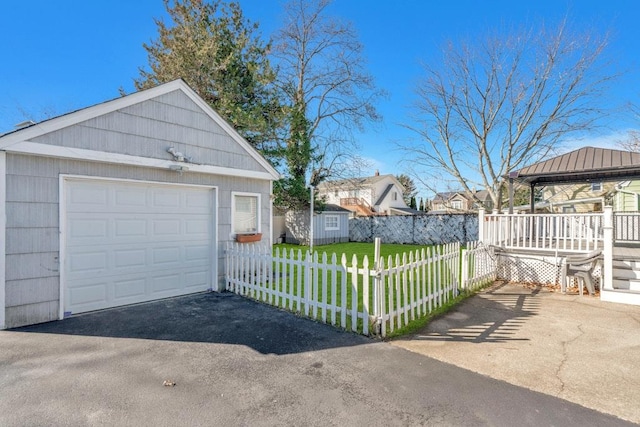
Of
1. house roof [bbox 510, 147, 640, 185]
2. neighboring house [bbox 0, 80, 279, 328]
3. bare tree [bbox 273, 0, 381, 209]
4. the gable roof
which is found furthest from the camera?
the gable roof

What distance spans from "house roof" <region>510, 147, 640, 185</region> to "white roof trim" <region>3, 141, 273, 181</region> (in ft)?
27.1

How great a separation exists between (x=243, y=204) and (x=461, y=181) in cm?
1393

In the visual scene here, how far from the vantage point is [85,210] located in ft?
17.5

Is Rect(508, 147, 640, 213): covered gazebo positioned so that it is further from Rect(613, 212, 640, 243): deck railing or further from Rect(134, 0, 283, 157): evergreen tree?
Rect(134, 0, 283, 157): evergreen tree

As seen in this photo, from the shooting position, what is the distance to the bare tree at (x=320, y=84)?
1809 cm

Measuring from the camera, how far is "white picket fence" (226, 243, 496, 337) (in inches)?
170

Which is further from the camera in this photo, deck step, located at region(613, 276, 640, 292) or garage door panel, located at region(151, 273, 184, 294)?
deck step, located at region(613, 276, 640, 292)

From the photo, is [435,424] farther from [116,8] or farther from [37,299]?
[116,8]

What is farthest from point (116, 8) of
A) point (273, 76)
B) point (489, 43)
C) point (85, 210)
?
→ point (489, 43)

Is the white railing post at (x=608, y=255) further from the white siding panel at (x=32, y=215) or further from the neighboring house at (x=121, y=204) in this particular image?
the white siding panel at (x=32, y=215)

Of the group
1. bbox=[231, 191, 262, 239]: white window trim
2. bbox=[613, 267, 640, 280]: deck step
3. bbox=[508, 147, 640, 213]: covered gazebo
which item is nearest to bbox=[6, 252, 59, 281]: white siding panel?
bbox=[231, 191, 262, 239]: white window trim

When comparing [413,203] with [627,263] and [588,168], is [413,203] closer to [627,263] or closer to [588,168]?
[588,168]

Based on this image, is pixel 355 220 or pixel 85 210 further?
pixel 355 220

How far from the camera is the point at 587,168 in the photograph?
8.14 metres
